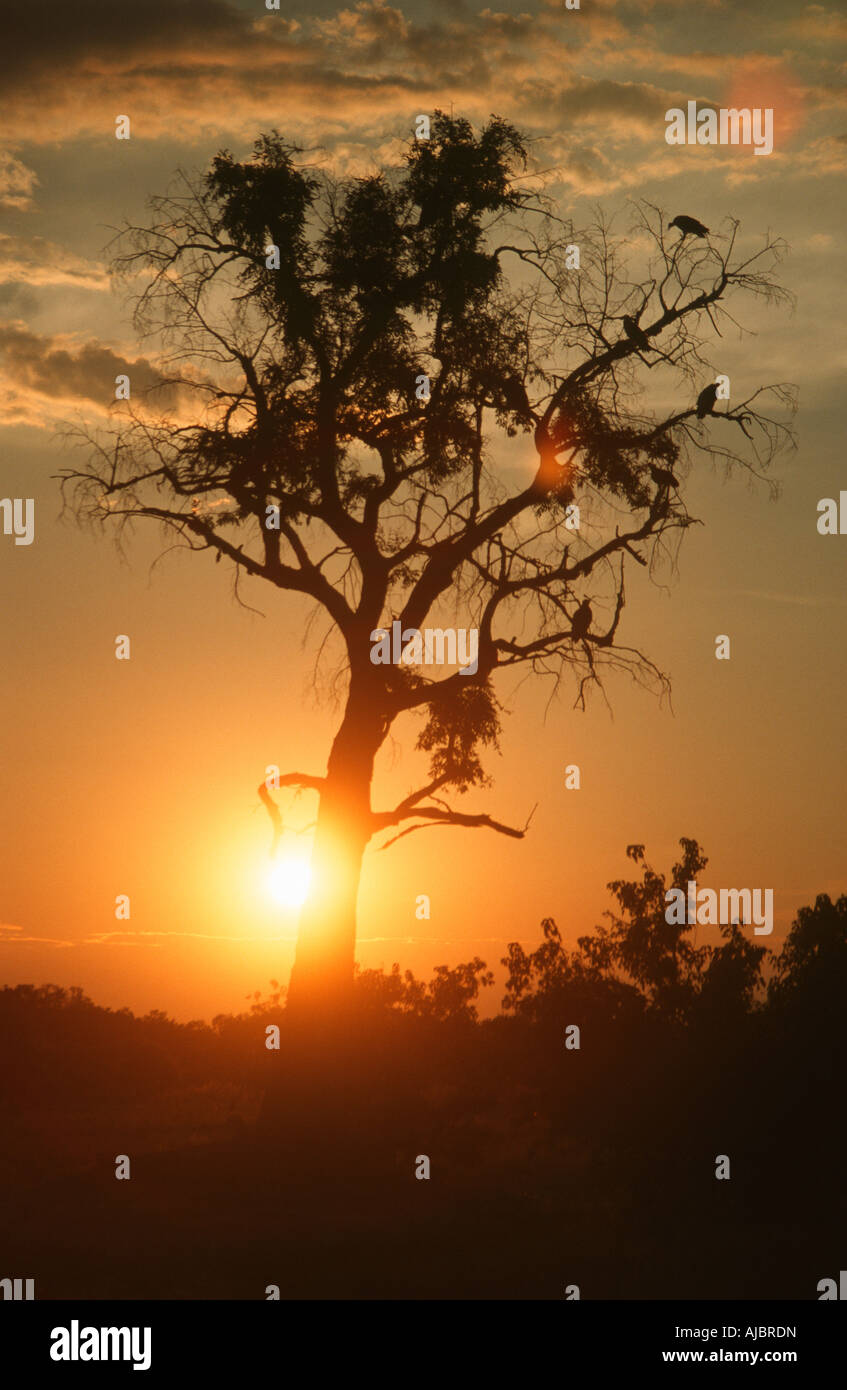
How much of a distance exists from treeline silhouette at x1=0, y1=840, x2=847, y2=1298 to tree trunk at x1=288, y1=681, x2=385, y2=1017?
74cm

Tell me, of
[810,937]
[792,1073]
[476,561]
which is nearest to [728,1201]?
[792,1073]

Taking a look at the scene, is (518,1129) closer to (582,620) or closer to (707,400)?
(582,620)

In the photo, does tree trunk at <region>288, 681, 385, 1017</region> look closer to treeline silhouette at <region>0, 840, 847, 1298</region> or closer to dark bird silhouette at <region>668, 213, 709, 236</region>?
treeline silhouette at <region>0, 840, 847, 1298</region>

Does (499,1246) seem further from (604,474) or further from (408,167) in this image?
(408,167)

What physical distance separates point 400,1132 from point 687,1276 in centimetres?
612

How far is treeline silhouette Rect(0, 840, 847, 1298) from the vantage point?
14.0 metres

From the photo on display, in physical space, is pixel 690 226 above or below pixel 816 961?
above

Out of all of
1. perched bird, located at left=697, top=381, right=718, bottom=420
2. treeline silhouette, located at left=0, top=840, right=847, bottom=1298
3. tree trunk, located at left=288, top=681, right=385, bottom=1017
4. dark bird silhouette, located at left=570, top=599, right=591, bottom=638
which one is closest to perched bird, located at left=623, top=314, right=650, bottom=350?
perched bird, located at left=697, top=381, right=718, bottom=420

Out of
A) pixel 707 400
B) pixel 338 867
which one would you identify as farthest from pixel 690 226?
pixel 338 867

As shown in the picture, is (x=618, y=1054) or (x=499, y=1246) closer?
(x=499, y=1246)

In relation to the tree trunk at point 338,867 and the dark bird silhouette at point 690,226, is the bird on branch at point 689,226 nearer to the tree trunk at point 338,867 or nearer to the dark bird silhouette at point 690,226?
the dark bird silhouette at point 690,226

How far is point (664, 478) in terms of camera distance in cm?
2045

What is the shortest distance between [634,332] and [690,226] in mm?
1818

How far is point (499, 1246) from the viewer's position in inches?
562
